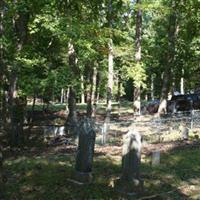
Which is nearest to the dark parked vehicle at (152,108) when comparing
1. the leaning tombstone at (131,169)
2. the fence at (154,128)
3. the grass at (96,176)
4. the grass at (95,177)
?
the fence at (154,128)

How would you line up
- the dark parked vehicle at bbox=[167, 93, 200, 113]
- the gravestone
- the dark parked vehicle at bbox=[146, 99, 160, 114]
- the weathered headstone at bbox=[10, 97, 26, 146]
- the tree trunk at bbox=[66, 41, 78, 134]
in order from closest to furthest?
the gravestone → the weathered headstone at bbox=[10, 97, 26, 146] → the tree trunk at bbox=[66, 41, 78, 134] → the dark parked vehicle at bbox=[167, 93, 200, 113] → the dark parked vehicle at bbox=[146, 99, 160, 114]

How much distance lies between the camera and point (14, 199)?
1136 cm

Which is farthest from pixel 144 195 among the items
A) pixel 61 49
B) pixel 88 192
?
pixel 61 49

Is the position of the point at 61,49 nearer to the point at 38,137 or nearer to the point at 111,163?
the point at 38,137

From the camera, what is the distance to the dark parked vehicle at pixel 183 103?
37344 millimetres

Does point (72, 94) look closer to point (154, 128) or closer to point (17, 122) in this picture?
point (17, 122)

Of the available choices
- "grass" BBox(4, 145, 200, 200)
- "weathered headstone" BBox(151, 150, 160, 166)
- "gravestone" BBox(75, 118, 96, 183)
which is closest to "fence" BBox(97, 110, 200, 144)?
"grass" BBox(4, 145, 200, 200)

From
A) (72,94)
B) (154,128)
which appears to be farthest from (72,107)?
(154,128)

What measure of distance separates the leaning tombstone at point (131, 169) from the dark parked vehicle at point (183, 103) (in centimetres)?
2482

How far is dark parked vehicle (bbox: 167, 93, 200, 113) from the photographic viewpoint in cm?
3734

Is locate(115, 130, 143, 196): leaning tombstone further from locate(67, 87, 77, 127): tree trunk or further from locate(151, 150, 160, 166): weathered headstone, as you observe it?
locate(67, 87, 77, 127): tree trunk

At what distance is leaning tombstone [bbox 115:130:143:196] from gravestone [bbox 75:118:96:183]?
101 cm

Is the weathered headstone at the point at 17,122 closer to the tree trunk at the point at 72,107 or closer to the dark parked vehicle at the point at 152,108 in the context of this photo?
the tree trunk at the point at 72,107

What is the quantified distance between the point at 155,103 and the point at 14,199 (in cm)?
3324
